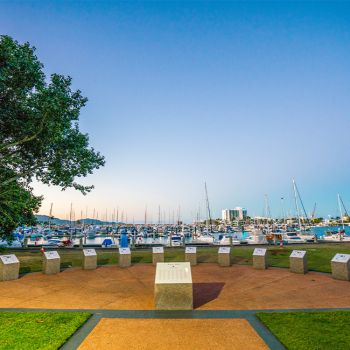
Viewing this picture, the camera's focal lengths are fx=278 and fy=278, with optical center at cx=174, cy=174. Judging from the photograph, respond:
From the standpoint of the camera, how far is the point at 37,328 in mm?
8391

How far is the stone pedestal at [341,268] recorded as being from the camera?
15.1 metres

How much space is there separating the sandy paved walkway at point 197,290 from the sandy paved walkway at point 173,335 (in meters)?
1.70

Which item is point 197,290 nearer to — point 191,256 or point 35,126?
point 191,256

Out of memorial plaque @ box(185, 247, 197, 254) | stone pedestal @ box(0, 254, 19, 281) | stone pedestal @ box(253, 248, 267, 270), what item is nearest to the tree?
stone pedestal @ box(0, 254, 19, 281)

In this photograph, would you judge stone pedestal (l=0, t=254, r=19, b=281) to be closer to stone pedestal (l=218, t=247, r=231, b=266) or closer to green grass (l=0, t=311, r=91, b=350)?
green grass (l=0, t=311, r=91, b=350)

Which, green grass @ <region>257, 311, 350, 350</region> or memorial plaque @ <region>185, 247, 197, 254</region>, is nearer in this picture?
green grass @ <region>257, 311, 350, 350</region>

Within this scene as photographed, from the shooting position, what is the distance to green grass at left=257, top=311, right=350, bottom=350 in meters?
7.12

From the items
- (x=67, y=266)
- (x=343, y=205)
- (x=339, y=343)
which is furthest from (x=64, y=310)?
(x=343, y=205)

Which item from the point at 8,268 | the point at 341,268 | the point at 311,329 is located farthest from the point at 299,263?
the point at 8,268

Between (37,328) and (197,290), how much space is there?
24.1 ft

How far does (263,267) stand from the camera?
18469 mm

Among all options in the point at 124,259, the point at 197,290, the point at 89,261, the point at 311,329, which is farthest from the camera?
the point at 124,259

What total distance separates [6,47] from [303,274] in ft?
72.2

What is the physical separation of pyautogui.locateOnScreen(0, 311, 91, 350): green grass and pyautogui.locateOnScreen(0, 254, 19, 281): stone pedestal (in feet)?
22.6
